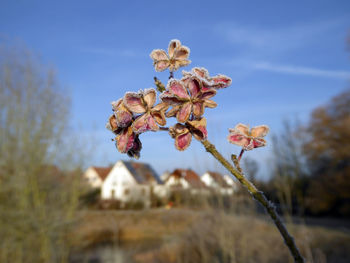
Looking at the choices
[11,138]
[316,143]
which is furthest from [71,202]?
[316,143]

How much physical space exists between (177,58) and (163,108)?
0.19 m

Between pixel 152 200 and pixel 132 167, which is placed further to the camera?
pixel 152 200

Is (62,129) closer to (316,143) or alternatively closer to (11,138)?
(11,138)

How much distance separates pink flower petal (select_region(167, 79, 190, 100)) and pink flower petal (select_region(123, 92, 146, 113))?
3.3 inches

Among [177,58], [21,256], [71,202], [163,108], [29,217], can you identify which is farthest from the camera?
[71,202]

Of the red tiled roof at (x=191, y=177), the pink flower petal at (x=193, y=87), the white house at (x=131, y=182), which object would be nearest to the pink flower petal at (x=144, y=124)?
the pink flower petal at (x=193, y=87)

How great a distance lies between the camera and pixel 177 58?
69 centimetres

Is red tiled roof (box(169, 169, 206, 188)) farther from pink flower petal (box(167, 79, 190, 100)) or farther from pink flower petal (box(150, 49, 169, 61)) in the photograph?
pink flower petal (box(167, 79, 190, 100))

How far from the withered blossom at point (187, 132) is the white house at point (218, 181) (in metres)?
3.97

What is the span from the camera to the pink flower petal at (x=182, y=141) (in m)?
0.55

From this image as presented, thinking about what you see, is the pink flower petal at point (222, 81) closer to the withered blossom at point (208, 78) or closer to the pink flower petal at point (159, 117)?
the withered blossom at point (208, 78)

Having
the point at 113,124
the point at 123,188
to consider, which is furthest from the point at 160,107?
the point at 123,188

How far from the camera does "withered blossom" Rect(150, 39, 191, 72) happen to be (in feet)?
2.23

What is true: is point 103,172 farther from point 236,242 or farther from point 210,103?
point 210,103
